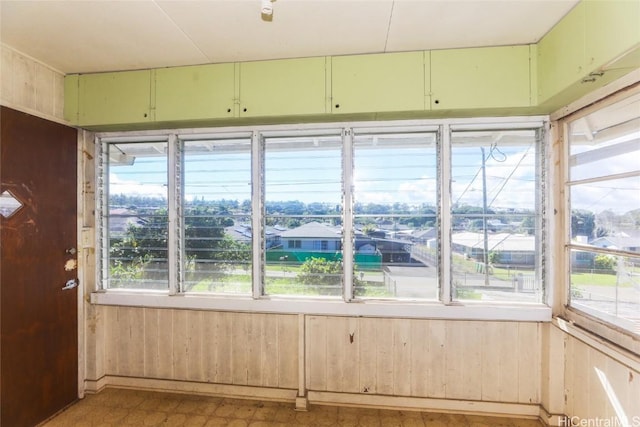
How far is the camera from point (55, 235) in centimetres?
213

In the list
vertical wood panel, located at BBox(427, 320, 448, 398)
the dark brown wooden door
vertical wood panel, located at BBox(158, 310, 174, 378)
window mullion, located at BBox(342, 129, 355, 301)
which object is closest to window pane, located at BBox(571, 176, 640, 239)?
vertical wood panel, located at BBox(427, 320, 448, 398)

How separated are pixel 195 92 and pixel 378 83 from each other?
1.36 m

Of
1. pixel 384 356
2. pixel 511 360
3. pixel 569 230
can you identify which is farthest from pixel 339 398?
pixel 569 230

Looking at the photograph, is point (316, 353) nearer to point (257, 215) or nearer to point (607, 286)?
point (257, 215)

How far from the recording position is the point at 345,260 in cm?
220

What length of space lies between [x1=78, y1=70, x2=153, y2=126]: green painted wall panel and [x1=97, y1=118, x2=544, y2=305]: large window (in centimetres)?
22

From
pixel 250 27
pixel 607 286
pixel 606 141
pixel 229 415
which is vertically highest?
pixel 250 27

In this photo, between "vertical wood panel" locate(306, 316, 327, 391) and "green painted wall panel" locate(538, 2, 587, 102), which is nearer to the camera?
"green painted wall panel" locate(538, 2, 587, 102)

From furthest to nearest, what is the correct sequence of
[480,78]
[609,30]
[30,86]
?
[30,86] < [480,78] < [609,30]

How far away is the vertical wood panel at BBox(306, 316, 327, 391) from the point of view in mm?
2199

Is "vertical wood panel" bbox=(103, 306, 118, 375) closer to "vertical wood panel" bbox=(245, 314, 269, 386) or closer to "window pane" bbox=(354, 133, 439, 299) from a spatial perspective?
"vertical wood panel" bbox=(245, 314, 269, 386)

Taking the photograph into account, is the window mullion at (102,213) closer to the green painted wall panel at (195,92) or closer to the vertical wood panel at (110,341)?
the vertical wood panel at (110,341)

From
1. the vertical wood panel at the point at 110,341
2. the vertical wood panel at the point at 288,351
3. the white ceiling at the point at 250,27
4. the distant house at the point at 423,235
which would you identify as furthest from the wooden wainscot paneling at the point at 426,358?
the white ceiling at the point at 250,27

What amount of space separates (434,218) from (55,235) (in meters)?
2.84
